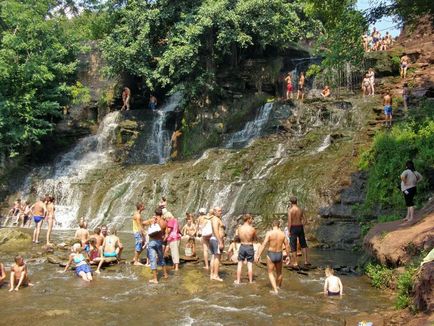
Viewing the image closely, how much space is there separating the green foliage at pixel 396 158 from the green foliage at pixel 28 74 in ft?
56.0

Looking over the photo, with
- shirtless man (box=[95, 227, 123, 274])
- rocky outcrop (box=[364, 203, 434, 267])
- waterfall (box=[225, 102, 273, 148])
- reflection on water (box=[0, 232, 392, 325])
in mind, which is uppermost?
waterfall (box=[225, 102, 273, 148])

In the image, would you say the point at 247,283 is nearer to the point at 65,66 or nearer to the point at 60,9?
the point at 65,66

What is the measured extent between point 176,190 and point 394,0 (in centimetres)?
1095

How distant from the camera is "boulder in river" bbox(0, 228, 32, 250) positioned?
15641 millimetres

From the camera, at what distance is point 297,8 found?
29.8m

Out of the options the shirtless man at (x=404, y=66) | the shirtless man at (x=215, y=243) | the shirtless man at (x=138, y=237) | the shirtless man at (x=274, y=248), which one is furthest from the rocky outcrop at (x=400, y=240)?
the shirtless man at (x=404, y=66)

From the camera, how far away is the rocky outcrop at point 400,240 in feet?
34.2

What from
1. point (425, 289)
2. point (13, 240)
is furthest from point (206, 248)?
point (13, 240)

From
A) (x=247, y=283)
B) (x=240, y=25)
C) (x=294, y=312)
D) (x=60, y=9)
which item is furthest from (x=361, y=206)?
(x=60, y=9)

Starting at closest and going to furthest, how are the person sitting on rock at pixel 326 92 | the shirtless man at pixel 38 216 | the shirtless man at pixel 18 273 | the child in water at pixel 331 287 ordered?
the child in water at pixel 331 287 < the shirtless man at pixel 18 273 < the shirtless man at pixel 38 216 < the person sitting on rock at pixel 326 92

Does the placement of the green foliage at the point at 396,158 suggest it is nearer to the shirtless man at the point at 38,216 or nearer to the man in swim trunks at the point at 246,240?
the man in swim trunks at the point at 246,240

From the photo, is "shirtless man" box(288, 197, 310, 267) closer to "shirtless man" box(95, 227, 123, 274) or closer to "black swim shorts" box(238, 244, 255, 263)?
"black swim shorts" box(238, 244, 255, 263)

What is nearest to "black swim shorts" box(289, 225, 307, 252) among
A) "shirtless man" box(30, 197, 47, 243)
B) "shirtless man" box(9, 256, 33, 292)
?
"shirtless man" box(9, 256, 33, 292)

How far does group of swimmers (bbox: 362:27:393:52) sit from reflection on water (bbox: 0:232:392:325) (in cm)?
2388
